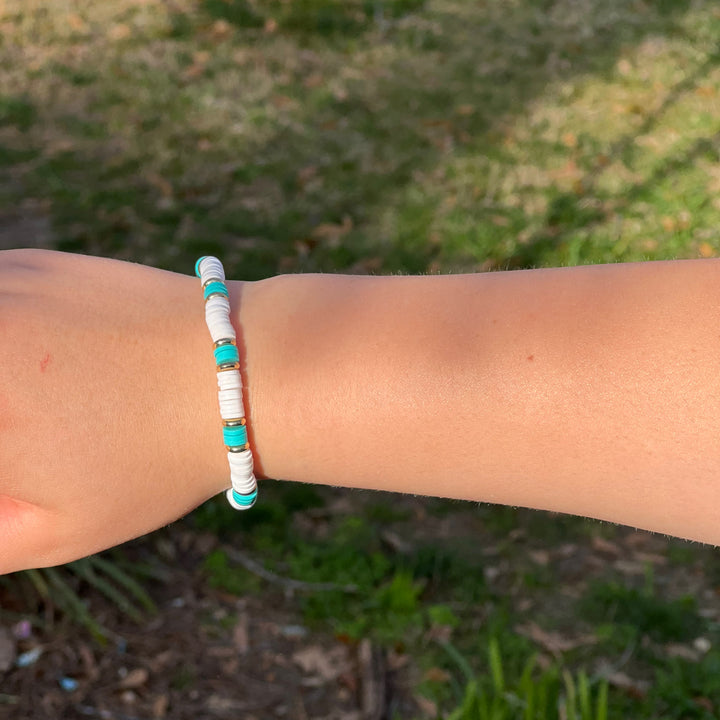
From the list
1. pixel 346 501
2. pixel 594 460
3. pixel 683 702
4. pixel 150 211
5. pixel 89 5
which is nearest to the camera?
pixel 594 460

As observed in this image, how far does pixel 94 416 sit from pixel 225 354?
0.27 meters

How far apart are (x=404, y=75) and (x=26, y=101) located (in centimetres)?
309

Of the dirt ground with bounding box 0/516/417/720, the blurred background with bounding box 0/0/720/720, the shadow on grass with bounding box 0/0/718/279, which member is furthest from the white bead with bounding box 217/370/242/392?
the shadow on grass with bounding box 0/0/718/279

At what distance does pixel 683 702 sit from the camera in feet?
9.55

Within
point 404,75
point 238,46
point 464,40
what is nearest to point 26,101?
point 238,46

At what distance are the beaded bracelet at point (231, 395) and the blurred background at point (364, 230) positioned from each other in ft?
4.51

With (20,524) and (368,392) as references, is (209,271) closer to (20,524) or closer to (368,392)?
(368,392)

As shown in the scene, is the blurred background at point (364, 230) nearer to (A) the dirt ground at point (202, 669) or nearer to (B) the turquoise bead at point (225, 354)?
(A) the dirt ground at point (202, 669)

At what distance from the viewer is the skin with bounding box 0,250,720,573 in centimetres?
130

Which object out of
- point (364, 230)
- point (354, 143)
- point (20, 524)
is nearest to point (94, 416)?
point (20, 524)

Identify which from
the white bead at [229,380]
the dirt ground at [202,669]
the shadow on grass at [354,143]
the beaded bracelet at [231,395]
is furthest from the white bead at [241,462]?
the shadow on grass at [354,143]

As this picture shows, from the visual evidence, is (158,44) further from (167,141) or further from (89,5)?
(167,141)

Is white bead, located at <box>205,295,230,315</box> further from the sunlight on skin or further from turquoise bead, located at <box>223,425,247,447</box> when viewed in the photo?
the sunlight on skin

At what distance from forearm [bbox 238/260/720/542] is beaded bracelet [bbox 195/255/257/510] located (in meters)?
0.05
